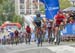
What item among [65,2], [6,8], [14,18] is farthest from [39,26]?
[6,8]

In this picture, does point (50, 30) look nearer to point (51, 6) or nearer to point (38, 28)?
point (38, 28)

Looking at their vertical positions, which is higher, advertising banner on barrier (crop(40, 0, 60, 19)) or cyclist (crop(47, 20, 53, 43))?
advertising banner on barrier (crop(40, 0, 60, 19))

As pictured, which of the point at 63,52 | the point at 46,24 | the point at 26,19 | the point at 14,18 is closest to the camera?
the point at 63,52

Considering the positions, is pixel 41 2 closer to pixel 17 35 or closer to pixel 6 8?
pixel 17 35

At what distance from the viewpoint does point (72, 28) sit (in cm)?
2836

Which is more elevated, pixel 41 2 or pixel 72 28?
pixel 41 2

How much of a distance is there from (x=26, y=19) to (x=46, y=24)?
1800 cm

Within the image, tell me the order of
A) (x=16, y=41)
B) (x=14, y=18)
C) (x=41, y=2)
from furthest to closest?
(x=14, y=18)
(x=41, y=2)
(x=16, y=41)

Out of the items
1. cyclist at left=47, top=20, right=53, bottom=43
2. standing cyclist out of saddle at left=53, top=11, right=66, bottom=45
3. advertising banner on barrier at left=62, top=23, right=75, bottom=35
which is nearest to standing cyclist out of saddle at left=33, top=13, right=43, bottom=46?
standing cyclist out of saddle at left=53, top=11, right=66, bottom=45

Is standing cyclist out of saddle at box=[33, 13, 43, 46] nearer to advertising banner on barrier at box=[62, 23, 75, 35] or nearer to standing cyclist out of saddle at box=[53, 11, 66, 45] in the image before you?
standing cyclist out of saddle at box=[53, 11, 66, 45]

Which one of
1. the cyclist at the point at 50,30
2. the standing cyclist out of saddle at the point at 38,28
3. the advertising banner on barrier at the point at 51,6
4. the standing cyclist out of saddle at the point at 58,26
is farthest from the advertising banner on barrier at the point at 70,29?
the standing cyclist out of saddle at the point at 38,28

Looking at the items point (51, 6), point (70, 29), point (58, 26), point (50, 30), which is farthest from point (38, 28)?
point (70, 29)

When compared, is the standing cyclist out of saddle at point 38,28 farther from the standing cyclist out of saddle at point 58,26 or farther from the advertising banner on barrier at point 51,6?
A: the advertising banner on barrier at point 51,6

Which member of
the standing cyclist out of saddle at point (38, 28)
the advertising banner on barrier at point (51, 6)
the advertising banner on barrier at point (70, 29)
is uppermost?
the advertising banner on barrier at point (51, 6)
